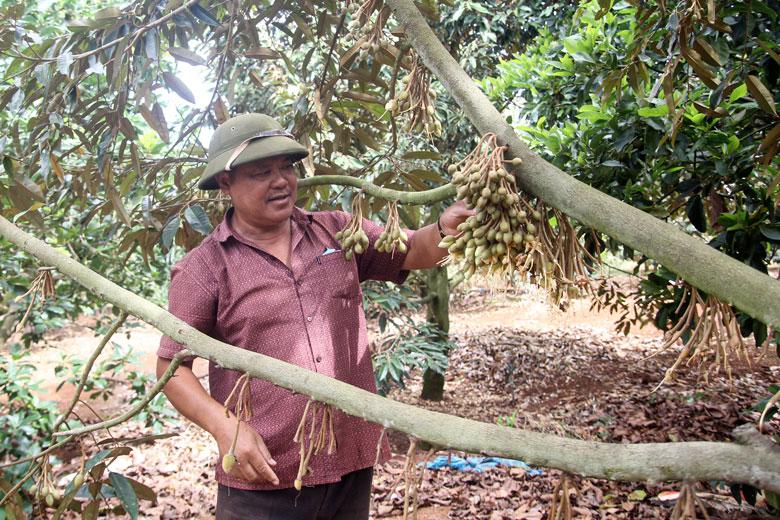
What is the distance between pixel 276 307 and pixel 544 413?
4.28 m

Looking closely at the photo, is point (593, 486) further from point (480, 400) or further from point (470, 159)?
point (470, 159)

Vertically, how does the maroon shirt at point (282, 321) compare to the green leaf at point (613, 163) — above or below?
below

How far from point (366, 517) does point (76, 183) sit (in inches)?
76.4

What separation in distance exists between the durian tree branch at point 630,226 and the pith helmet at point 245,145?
2.36 ft

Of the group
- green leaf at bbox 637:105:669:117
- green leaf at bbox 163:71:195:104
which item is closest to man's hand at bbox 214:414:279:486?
green leaf at bbox 163:71:195:104

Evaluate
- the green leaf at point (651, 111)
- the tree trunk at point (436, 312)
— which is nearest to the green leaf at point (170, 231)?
the green leaf at point (651, 111)

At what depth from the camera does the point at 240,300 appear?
1.98 metres

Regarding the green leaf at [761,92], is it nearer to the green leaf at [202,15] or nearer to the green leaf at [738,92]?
the green leaf at [738,92]

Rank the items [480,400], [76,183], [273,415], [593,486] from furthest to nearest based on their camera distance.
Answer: [480,400] → [593,486] → [76,183] → [273,415]

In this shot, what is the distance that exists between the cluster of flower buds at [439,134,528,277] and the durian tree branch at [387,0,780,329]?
46 millimetres

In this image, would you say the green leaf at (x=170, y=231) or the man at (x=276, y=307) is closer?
the man at (x=276, y=307)

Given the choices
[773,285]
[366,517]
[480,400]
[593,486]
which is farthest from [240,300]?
[480,400]

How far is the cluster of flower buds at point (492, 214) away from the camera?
1214mm

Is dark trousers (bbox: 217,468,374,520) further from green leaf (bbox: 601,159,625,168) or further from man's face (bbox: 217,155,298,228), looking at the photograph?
green leaf (bbox: 601,159,625,168)
